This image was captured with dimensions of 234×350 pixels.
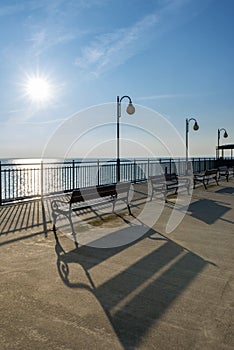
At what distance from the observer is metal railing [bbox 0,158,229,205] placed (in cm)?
1012

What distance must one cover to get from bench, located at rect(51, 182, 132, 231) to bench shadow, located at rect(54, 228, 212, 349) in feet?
3.18

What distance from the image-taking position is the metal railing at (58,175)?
10125 millimetres

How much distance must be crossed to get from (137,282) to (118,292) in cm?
39

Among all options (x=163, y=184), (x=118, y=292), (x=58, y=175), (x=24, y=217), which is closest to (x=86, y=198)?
(x=24, y=217)

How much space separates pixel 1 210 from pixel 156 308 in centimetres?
675

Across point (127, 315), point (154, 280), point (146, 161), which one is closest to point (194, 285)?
point (154, 280)

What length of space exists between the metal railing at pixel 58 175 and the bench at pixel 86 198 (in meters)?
3.01

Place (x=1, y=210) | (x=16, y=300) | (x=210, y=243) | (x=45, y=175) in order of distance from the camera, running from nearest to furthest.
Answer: (x=16, y=300), (x=210, y=243), (x=1, y=210), (x=45, y=175)

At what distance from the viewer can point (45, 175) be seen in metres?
11.4

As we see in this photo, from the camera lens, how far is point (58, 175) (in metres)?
12.0

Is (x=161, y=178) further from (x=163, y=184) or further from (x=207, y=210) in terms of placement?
(x=207, y=210)

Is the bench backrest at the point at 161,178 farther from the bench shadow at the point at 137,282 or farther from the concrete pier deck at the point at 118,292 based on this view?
the bench shadow at the point at 137,282

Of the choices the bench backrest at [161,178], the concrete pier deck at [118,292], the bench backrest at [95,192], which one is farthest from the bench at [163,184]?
the concrete pier deck at [118,292]

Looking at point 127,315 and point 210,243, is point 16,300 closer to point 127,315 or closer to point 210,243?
point 127,315
